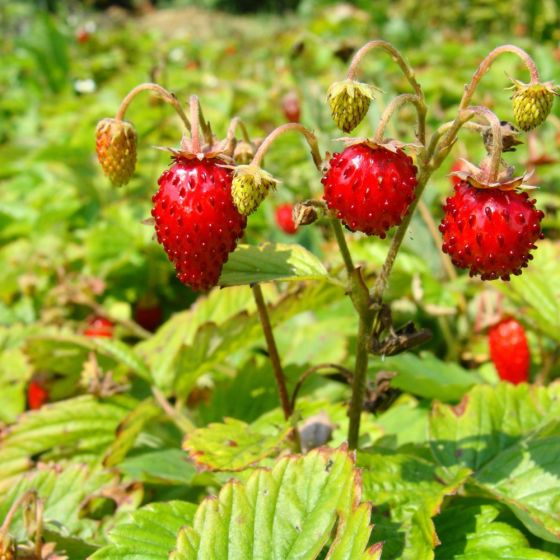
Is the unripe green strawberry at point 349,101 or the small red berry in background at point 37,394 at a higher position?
the unripe green strawberry at point 349,101

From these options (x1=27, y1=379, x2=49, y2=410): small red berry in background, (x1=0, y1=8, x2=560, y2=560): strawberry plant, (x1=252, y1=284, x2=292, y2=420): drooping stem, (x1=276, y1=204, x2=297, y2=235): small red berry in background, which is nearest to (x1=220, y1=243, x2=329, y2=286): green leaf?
(x1=0, y1=8, x2=560, y2=560): strawberry plant

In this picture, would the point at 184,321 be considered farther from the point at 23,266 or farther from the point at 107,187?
the point at 107,187

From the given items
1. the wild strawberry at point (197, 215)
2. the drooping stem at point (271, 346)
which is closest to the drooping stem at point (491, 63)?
the wild strawberry at point (197, 215)

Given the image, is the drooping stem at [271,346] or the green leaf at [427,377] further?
the green leaf at [427,377]

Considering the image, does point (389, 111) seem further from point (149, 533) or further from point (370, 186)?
point (149, 533)

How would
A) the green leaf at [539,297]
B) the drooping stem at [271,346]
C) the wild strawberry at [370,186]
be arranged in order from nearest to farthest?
the wild strawberry at [370,186], the drooping stem at [271,346], the green leaf at [539,297]

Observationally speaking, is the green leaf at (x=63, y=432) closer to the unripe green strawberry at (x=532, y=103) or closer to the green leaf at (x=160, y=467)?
the green leaf at (x=160, y=467)
